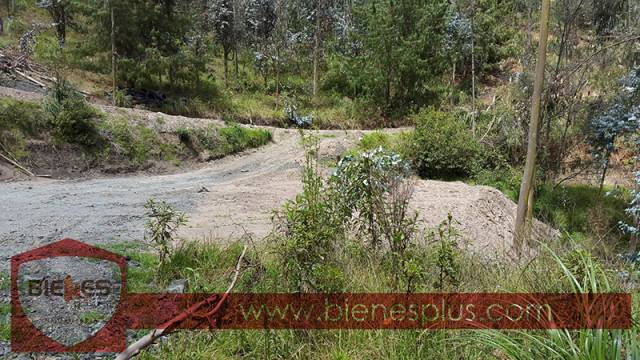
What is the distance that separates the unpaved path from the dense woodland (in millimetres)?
1163

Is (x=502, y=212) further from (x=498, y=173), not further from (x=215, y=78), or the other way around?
(x=215, y=78)

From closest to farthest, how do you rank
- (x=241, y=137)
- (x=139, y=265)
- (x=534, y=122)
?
(x=139, y=265), (x=534, y=122), (x=241, y=137)

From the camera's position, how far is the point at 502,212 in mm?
10578

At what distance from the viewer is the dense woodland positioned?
3371mm

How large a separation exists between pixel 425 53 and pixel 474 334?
21.2m

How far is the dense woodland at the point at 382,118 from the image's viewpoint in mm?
3371

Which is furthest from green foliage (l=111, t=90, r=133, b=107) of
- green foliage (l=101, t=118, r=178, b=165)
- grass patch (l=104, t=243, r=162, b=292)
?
grass patch (l=104, t=243, r=162, b=292)

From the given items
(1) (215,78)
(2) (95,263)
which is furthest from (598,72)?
(1) (215,78)

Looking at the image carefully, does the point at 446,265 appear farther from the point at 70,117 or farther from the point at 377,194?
the point at 70,117

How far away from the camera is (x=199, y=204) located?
28.2ft

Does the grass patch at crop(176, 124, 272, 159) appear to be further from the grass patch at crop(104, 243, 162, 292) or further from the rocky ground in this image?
the grass patch at crop(104, 243, 162, 292)

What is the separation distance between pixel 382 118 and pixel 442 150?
8.27 m

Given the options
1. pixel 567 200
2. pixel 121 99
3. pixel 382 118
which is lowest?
pixel 567 200

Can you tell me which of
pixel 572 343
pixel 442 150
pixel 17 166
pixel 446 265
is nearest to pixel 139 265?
pixel 446 265
